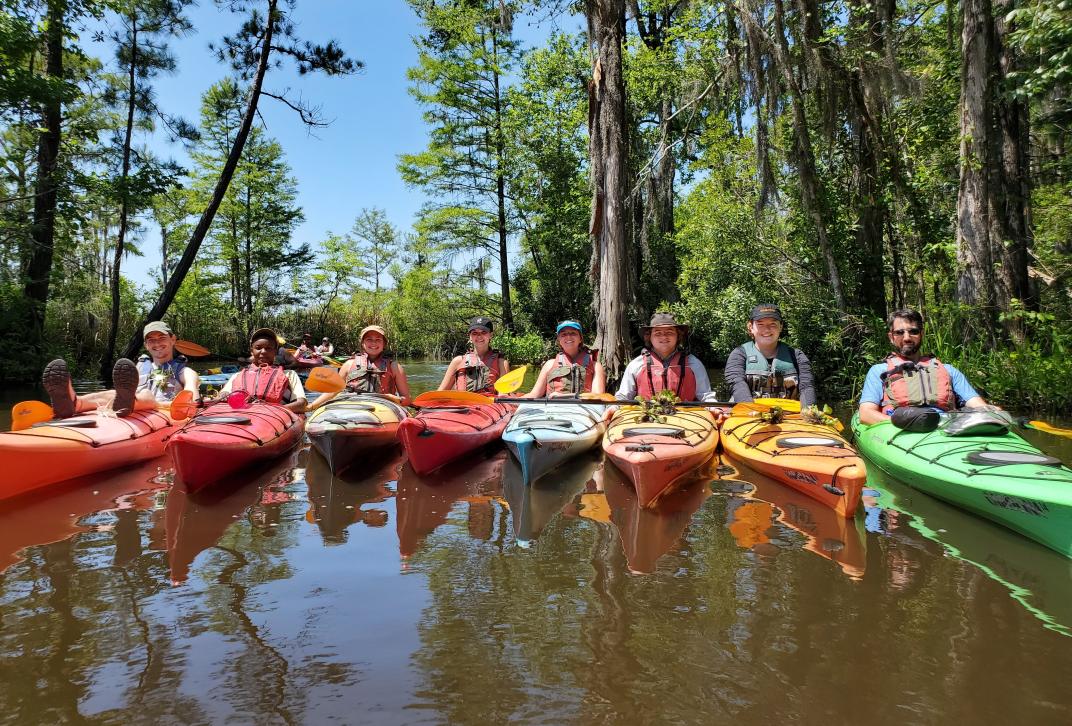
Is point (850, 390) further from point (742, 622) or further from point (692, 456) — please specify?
point (742, 622)

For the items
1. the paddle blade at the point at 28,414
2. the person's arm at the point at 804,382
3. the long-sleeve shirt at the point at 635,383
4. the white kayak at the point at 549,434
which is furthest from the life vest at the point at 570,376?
the paddle blade at the point at 28,414

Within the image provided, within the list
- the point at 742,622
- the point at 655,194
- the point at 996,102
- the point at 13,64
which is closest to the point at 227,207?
the point at 13,64

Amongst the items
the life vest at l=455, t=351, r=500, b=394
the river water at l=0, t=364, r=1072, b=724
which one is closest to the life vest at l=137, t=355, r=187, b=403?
the river water at l=0, t=364, r=1072, b=724

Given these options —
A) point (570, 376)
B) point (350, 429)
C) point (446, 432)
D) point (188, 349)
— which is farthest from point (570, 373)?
point (188, 349)

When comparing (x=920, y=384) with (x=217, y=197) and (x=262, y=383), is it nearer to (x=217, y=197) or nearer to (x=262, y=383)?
(x=262, y=383)

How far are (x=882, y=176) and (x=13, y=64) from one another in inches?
624

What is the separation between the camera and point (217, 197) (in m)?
13.0

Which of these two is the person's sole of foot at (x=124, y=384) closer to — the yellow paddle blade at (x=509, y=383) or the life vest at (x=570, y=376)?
the yellow paddle blade at (x=509, y=383)

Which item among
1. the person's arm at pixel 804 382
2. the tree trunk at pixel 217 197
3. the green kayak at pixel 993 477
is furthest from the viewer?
the tree trunk at pixel 217 197

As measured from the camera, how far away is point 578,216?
19.8 meters

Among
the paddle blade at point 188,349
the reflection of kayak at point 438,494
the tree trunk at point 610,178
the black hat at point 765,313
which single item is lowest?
the reflection of kayak at point 438,494

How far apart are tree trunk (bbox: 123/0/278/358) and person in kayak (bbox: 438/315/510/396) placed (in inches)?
306

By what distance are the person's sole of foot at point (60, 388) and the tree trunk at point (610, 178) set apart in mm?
6649

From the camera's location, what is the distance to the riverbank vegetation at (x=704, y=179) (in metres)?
8.80
